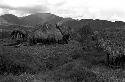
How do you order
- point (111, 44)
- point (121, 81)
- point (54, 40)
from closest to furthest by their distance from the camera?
1. point (121, 81)
2. point (111, 44)
3. point (54, 40)

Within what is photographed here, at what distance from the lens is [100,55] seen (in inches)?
814

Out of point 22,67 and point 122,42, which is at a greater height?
point 122,42

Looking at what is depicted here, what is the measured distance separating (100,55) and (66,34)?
21270 mm

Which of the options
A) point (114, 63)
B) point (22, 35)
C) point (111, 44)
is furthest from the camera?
point (22, 35)

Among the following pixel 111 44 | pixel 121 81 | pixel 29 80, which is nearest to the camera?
pixel 29 80

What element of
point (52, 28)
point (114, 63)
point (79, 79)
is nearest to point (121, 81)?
point (79, 79)

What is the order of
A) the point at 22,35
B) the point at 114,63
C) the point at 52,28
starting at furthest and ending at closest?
the point at 22,35 < the point at 52,28 < the point at 114,63

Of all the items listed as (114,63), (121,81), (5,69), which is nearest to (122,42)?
(114,63)

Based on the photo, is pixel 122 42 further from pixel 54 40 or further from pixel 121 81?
pixel 54 40

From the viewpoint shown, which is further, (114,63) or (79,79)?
(114,63)

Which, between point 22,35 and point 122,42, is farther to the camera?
point 22,35

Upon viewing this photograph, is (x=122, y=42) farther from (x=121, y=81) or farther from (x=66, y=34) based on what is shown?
(x=66, y=34)

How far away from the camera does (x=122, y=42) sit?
18031 millimetres

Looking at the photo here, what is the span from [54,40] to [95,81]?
25448 millimetres
